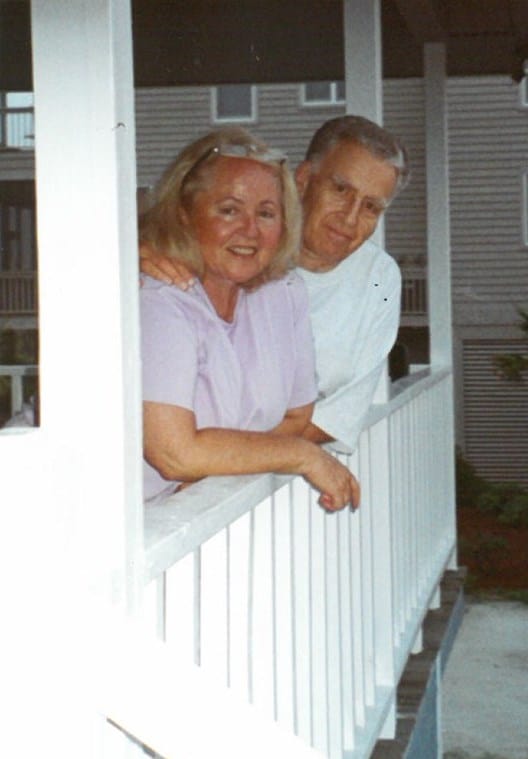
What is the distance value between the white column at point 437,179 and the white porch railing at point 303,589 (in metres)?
1.20

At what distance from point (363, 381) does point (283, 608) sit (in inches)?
29.6

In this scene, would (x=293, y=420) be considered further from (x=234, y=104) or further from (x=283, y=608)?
(x=234, y=104)

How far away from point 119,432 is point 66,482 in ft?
1.04

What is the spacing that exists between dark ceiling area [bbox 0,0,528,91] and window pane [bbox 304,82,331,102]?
52.6 feet

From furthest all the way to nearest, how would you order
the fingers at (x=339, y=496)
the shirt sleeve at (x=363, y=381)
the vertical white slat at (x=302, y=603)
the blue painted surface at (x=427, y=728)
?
the blue painted surface at (x=427, y=728) → the shirt sleeve at (x=363, y=381) → the vertical white slat at (x=302, y=603) → the fingers at (x=339, y=496)

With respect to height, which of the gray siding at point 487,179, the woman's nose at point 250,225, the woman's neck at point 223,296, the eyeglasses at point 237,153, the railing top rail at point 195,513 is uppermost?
the gray siding at point 487,179

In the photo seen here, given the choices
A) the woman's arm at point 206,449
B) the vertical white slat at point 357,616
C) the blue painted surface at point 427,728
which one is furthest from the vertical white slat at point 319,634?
the blue painted surface at point 427,728

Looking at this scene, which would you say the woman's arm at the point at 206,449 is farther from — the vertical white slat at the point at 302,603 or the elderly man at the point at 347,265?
the elderly man at the point at 347,265

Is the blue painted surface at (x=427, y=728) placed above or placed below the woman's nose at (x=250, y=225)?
below

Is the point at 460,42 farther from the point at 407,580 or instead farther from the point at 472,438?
the point at 472,438

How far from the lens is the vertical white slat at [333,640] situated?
3638 mm

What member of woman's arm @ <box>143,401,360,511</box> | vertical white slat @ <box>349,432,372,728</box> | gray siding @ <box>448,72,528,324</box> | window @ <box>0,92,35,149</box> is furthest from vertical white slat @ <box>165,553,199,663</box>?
window @ <box>0,92,35,149</box>

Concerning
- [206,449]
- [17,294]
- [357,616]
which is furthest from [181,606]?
[17,294]

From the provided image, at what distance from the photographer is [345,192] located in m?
3.43
